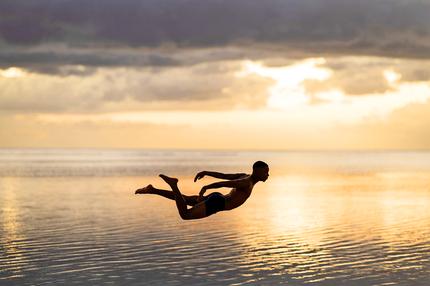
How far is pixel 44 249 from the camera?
46500mm

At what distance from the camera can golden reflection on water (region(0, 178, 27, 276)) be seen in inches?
1649

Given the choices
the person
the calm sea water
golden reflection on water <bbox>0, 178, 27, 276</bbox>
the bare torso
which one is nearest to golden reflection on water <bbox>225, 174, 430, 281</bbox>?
the calm sea water

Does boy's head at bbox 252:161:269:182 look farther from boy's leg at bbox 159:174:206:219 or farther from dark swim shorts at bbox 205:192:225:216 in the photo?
boy's leg at bbox 159:174:206:219

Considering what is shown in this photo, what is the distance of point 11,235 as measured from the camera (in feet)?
176

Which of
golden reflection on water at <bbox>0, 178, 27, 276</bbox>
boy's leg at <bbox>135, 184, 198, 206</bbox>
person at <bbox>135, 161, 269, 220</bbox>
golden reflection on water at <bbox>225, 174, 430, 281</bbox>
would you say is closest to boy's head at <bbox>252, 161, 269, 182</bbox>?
person at <bbox>135, 161, 269, 220</bbox>

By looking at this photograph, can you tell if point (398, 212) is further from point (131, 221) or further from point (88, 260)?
Answer: point (88, 260)

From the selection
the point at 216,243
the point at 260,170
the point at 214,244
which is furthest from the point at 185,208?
the point at 216,243

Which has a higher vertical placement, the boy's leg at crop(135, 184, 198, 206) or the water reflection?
the boy's leg at crop(135, 184, 198, 206)

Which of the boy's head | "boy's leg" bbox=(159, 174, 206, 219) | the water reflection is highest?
the boy's head

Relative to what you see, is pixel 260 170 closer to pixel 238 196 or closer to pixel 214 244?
pixel 238 196

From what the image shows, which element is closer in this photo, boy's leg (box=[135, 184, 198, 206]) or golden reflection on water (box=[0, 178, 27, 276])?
boy's leg (box=[135, 184, 198, 206])

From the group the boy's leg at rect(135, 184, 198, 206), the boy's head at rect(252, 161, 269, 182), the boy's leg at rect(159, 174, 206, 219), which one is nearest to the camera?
the boy's leg at rect(135, 184, 198, 206)

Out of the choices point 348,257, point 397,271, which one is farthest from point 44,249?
point 397,271

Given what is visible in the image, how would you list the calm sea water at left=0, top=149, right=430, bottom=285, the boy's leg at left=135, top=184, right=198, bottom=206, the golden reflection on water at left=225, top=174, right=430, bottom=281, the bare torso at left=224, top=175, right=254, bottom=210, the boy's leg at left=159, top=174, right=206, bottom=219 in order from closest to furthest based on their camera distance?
the boy's leg at left=135, top=184, right=198, bottom=206 → the boy's leg at left=159, top=174, right=206, bottom=219 → the bare torso at left=224, top=175, right=254, bottom=210 → the calm sea water at left=0, top=149, right=430, bottom=285 → the golden reflection on water at left=225, top=174, right=430, bottom=281
